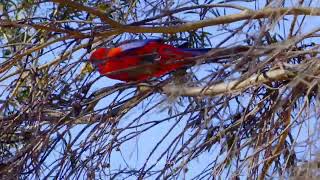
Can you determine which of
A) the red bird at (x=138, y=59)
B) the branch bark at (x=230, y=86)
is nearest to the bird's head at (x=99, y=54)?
the red bird at (x=138, y=59)

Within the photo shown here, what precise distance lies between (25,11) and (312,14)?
198cm

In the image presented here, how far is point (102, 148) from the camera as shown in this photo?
4215 millimetres

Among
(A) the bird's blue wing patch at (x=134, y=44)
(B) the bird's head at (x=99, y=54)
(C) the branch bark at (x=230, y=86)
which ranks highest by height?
(A) the bird's blue wing patch at (x=134, y=44)

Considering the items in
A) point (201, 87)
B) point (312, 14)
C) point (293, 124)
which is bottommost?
point (293, 124)

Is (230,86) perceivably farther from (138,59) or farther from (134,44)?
(134,44)

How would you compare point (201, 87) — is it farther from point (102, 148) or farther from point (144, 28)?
point (102, 148)

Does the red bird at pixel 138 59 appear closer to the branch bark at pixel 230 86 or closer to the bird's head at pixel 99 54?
the bird's head at pixel 99 54

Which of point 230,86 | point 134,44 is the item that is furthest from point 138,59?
point 230,86

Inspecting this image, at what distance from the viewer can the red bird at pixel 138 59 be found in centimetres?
387

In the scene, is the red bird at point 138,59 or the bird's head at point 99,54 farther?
the bird's head at point 99,54

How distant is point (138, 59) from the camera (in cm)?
408

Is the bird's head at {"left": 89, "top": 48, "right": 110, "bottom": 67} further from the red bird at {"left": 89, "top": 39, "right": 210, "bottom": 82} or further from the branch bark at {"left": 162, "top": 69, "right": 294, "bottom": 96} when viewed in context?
the branch bark at {"left": 162, "top": 69, "right": 294, "bottom": 96}

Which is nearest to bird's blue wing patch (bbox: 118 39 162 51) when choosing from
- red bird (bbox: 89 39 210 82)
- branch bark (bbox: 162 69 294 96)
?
red bird (bbox: 89 39 210 82)

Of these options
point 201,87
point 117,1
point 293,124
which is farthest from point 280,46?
point 117,1
